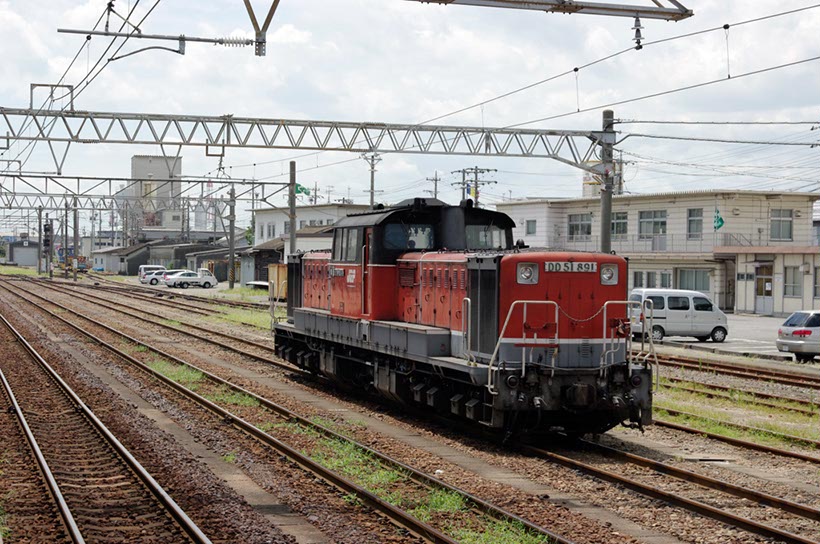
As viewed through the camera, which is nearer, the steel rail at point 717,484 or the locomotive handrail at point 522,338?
the steel rail at point 717,484

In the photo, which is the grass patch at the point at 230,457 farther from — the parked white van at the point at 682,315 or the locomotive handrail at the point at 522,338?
the parked white van at the point at 682,315

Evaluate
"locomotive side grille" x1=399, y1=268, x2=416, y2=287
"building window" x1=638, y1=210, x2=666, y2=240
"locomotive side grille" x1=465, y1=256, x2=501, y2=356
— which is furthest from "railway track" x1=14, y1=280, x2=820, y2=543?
"building window" x1=638, y1=210, x2=666, y2=240

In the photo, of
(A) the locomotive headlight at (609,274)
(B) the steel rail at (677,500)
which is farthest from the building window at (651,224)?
(B) the steel rail at (677,500)

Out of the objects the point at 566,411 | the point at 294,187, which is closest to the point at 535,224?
the point at 294,187

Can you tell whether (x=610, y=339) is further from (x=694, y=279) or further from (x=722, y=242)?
(x=694, y=279)

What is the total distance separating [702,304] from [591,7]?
810 inches

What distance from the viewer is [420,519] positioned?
8977 mm

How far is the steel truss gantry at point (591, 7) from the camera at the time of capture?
35.4 ft

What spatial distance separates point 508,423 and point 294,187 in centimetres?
3105

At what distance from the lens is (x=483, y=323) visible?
12898mm

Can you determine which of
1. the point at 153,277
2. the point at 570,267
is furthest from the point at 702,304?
the point at 153,277

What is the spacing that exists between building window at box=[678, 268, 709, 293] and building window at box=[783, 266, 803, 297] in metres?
5.30

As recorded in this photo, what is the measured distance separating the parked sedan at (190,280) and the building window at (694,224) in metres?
35.2

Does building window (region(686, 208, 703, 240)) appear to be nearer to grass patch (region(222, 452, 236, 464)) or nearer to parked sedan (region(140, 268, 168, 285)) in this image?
grass patch (region(222, 452, 236, 464))
